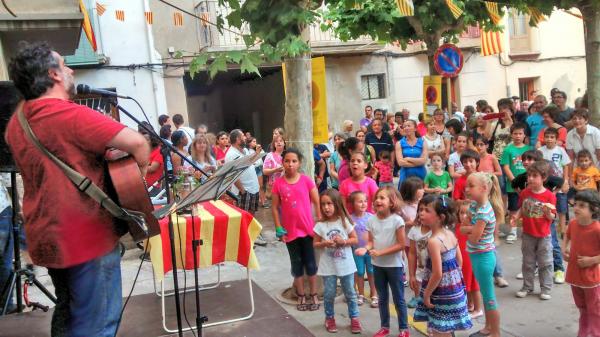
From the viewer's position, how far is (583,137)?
24.0 feet

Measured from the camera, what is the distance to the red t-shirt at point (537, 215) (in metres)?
5.09

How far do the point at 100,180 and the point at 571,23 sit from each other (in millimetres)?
22657

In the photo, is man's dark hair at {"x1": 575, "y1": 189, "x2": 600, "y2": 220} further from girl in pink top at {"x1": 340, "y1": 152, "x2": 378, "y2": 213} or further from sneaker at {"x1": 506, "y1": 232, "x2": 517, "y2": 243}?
sneaker at {"x1": 506, "y1": 232, "x2": 517, "y2": 243}

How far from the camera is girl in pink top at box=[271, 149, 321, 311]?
5.18 metres

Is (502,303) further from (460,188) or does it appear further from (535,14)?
(535,14)

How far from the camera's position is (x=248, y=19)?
4.98 metres

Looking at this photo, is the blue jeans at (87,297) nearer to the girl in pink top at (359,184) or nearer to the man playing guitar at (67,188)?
Result: the man playing guitar at (67,188)

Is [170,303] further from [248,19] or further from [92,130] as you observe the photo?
[92,130]

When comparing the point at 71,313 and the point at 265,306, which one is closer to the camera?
the point at 71,313

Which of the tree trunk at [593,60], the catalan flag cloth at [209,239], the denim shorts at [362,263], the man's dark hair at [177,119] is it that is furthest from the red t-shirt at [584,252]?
the man's dark hair at [177,119]

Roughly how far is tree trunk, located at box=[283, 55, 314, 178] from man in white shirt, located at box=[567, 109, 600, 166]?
401 cm

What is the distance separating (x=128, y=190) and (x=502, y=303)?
398 cm

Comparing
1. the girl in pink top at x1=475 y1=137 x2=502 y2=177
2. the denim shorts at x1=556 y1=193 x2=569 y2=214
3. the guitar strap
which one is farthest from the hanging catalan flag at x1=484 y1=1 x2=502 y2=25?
the guitar strap

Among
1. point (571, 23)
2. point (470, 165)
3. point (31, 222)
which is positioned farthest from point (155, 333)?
point (571, 23)
